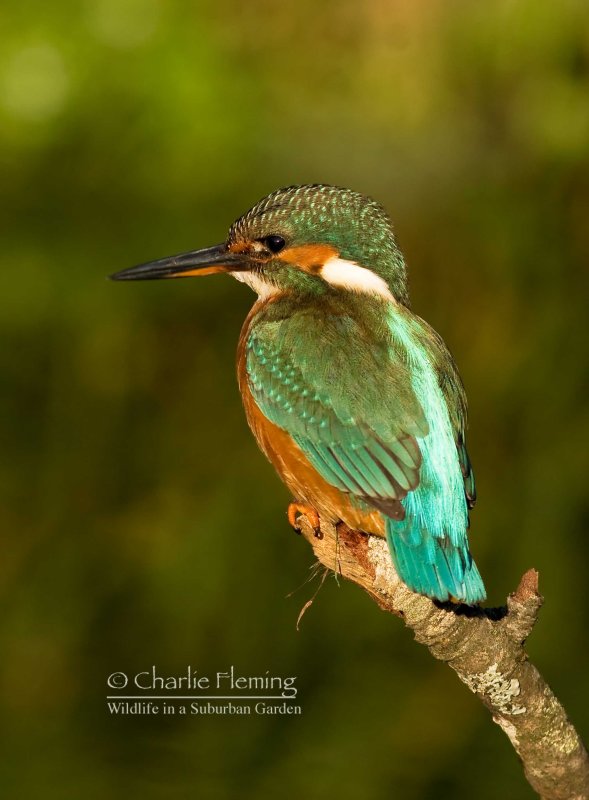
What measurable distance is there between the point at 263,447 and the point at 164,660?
53.0 inches

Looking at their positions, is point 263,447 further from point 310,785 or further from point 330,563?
point 310,785

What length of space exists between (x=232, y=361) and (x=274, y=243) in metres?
1.15

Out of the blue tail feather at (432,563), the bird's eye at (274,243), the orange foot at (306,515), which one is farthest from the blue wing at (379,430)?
the bird's eye at (274,243)

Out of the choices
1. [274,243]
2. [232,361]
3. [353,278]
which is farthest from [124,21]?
[353,278]

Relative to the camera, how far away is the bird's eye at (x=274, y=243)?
9.70ft

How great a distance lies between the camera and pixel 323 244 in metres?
2.91

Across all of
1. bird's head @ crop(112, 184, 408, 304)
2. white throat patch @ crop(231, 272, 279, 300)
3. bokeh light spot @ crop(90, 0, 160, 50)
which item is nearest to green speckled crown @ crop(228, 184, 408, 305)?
bird's head @ crop(112, 184, 408, 304)

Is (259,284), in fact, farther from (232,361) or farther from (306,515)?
(232,361)

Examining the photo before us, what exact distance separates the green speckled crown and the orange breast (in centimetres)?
32

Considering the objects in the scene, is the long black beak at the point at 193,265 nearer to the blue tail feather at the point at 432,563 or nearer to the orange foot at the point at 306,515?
the orange foot at the point at 306,515

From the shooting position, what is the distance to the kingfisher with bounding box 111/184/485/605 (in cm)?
247

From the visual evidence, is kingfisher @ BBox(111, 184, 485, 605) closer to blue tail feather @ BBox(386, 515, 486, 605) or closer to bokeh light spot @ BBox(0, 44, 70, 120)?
blue tail feather @ BBox(386, 515, 486, 605)

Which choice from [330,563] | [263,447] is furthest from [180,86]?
[330,563]

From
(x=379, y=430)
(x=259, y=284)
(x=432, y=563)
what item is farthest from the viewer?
(x=259, y=284)
